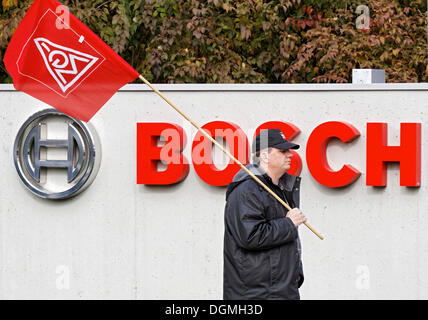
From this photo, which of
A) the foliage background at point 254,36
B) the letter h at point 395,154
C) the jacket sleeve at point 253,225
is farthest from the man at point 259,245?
the foliage background at point 254,36

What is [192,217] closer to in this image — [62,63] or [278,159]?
[62,63]

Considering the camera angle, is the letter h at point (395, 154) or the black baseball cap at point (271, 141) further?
the letter h at point (395, 154)

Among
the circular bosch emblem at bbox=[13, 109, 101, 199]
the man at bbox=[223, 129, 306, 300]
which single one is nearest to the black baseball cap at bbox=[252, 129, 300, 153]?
the man at bbox=[223, 129, 306, 300]

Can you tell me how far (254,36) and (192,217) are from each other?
573 centimetres

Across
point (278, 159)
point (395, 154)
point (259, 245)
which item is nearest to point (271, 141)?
point (278, 159)

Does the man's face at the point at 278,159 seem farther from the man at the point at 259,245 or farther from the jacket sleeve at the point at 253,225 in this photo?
the jacket sleeve at the point at 253,225

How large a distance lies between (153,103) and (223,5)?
14.0 feet

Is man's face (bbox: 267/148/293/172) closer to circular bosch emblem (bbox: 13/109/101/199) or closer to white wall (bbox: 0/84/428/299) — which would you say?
white wall (bbox: 0/84/428/299)

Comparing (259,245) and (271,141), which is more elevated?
(271,141)

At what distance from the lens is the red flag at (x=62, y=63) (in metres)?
7.94

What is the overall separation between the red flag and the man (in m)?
1.74

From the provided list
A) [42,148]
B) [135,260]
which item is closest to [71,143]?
[42,148]

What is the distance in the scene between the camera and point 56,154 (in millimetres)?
9875
